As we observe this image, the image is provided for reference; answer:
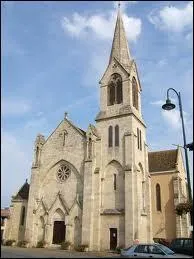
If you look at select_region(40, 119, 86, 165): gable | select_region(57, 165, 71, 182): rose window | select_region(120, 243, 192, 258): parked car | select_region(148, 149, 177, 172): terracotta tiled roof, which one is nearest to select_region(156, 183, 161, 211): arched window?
select_region(148, 149, 177, 172): terracotta tiled roof

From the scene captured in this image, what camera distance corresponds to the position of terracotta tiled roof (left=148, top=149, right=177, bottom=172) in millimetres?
41812

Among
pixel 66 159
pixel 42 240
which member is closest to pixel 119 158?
pixel 66 159

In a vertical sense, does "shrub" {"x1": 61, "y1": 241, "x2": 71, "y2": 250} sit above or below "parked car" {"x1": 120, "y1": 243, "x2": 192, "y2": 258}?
below

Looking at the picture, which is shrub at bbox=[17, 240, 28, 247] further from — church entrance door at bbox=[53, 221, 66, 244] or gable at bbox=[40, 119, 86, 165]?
gable at bbox=[40, 119, 86, 165]

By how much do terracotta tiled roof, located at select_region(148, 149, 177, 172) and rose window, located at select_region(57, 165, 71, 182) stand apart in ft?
40.1

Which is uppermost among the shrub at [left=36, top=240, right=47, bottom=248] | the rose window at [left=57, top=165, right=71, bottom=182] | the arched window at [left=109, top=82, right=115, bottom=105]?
the arched window at [left=109, top=82, right=115, bottom=105]

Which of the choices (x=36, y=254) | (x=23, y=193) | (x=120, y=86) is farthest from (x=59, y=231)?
(x=120, y=86)

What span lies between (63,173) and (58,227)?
6.04 meters

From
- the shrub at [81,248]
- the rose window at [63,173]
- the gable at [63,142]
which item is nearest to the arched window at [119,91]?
the gable at [63,142]

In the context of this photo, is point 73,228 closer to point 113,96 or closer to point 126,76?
point 113,96

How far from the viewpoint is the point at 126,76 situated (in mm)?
38562

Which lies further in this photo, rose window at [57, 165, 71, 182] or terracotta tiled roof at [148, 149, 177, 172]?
terracotta tiled roof at [148, 149, 177, 172]

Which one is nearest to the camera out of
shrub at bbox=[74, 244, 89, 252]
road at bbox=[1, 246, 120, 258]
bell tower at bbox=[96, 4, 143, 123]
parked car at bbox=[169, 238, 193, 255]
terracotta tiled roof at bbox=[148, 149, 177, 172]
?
road at bbox=[1, 246, 120, 258]

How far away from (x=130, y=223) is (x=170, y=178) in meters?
11.7
